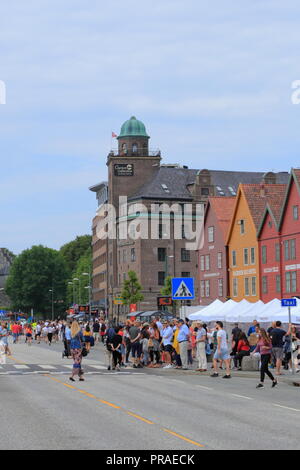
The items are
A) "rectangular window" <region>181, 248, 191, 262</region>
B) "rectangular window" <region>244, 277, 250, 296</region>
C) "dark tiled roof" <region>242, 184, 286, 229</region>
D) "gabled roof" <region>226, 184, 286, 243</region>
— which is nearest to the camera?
"dark tiled roof" <region>242, 184, 286, 229</region>

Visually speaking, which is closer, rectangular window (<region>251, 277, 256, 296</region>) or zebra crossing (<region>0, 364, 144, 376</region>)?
zebra crossing (<region>0, 364, 144, 376</region>)

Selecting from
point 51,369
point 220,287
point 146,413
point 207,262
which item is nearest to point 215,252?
point 207,262

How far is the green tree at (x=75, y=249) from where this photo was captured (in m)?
174

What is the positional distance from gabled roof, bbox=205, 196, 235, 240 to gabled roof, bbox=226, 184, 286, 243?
3.64 m

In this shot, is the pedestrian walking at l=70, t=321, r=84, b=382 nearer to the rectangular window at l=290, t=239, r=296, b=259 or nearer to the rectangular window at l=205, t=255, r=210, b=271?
the rectangular window at l=290, t=239, r=296, b=259

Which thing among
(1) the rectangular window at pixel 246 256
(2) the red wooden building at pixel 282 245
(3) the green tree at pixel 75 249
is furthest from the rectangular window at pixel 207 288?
(3) the green tree at pixel 75 249

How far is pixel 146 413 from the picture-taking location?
55.8 feet

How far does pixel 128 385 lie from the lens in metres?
25.4

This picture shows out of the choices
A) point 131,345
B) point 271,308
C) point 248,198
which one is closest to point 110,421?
point 131,345

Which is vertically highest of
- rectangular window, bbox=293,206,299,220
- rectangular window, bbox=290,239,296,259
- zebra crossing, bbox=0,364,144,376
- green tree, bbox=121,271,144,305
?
rectangular window, bbox=293,206,299,220

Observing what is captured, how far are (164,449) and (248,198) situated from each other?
6475 centimetres

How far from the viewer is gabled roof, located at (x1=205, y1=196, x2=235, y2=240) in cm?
8138

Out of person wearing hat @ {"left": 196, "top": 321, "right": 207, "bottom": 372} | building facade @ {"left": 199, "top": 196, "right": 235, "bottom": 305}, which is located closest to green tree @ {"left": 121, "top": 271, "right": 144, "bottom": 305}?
building facade @ {"left": 199, "top": 196, "right": 235, "bottom": 305}
